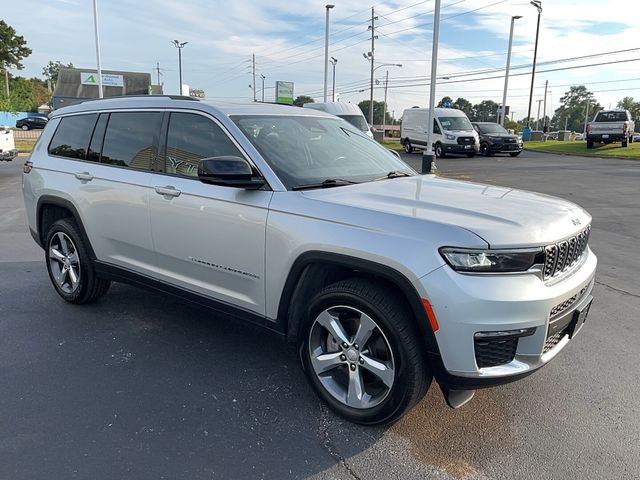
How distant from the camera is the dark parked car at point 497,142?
86.8 feet

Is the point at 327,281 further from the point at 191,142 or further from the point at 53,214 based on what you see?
the point at 53,214

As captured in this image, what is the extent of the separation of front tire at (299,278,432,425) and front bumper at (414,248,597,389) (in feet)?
0.52

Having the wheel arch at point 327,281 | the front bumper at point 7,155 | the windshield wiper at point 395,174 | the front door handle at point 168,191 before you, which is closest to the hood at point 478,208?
the windshield wiper at point 395,174

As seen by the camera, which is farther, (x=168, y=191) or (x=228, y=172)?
(x=168, y=191)

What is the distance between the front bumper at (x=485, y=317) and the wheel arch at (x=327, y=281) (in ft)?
0.22

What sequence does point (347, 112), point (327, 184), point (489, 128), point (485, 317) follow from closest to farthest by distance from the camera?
point (485, 317), point (327, 184), point (347, 112), point (489, 128)

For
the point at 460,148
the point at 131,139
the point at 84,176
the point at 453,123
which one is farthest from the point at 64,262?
the point at 453,123

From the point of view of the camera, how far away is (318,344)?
3.17 meters

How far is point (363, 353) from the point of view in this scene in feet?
9.73

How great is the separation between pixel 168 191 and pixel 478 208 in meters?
2.17

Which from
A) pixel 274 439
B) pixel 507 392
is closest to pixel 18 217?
pixel 274 439

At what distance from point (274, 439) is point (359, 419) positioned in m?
0.50

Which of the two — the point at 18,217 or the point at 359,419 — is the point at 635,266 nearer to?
the point at 359,419

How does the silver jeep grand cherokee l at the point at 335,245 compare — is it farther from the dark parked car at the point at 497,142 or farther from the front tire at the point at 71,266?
the dark parked car at the point at 497,142
